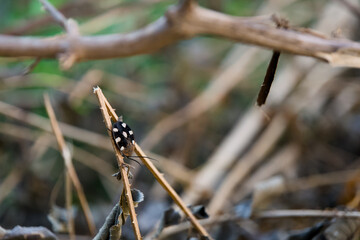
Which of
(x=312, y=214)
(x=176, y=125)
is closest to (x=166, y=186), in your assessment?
(x=312, y=214)

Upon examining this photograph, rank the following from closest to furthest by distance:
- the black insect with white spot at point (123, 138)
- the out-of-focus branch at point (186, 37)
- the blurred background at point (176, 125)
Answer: the black insect with white spot at point (123, 138) → the out-of-focus branch at point (186, 37) → the blurred background at point (176, 125)

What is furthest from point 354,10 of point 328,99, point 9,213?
point 9,213

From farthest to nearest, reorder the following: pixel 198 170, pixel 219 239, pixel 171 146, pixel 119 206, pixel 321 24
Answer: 1. pixel 321 24
2. pixel 171 146
3. pixel 198 170
4. pixel 219 239
5. pixel 119 206

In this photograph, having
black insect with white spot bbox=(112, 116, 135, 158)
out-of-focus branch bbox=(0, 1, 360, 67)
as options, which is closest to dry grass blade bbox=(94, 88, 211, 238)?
black insect with white spot bbox=(112, 116, 135, 158)

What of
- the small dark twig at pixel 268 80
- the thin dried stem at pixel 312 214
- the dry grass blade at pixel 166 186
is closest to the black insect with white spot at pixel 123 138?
the dry grass blade at pixel 166 186

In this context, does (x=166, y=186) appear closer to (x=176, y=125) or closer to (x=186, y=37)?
(x=186, y=37)

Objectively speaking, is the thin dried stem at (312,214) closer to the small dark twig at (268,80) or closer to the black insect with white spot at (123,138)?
the small dark twig at (268,80)

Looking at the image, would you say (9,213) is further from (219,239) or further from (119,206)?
(119,206)
